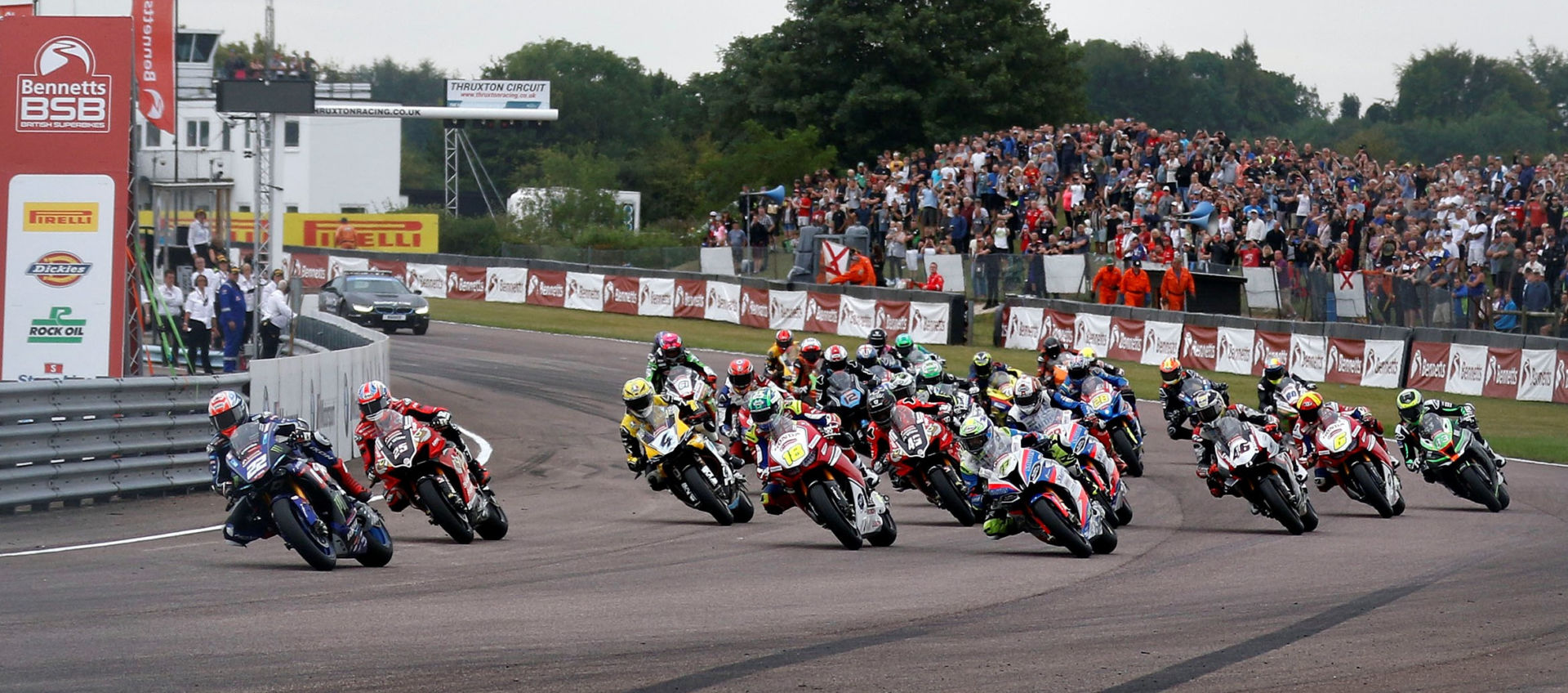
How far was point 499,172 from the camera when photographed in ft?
358

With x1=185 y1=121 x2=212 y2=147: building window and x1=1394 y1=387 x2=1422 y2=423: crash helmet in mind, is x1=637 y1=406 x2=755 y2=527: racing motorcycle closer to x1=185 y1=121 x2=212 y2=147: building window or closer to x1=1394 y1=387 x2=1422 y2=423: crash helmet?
x1=1394 y1=387 x2=1422 y2=423: crash helmet

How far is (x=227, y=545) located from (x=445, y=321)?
3044 cm

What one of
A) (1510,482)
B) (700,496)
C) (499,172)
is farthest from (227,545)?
(499,172)

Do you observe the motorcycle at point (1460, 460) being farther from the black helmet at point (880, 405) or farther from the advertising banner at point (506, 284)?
the advertising banner at point (506, 284)

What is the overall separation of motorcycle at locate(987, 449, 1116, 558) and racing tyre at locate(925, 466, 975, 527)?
7.78 feet

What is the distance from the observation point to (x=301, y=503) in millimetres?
11617

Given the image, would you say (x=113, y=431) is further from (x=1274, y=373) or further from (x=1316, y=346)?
(x=1316, y=346)

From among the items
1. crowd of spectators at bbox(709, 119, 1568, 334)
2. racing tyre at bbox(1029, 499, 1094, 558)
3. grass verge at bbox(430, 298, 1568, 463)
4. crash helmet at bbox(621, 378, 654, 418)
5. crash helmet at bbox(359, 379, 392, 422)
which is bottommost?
grass verge at bbox(430, 298, 1568, 463)

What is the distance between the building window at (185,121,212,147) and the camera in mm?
67875

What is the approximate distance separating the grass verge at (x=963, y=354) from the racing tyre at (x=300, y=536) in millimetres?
16249

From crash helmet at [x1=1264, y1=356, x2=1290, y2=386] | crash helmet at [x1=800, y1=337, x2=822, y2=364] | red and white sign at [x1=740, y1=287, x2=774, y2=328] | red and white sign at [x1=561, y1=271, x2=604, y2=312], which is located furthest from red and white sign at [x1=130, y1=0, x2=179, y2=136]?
red and white sign at [x1=561, y1=271, x2=604, y2=312]

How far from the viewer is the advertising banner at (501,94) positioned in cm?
7550

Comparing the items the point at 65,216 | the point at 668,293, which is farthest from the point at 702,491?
the point at 668,293

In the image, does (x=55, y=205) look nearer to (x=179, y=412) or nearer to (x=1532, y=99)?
(x=179, y=412)
